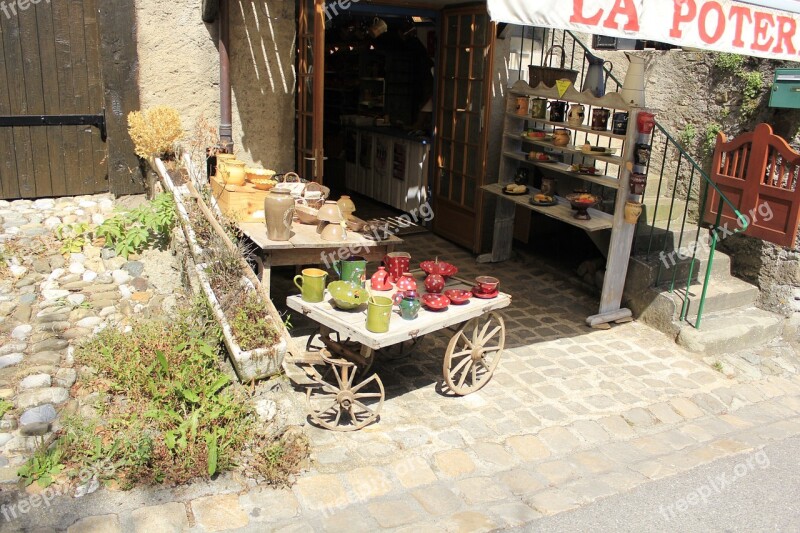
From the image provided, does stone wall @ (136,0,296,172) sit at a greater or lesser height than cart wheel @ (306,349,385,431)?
greater

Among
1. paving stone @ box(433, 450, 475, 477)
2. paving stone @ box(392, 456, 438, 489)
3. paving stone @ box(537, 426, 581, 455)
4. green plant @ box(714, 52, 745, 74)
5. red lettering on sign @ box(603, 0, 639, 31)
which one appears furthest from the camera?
green plant @ box(714, 52, 745, 74)

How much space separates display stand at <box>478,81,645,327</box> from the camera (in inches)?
249

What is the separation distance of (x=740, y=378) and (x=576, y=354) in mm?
1397

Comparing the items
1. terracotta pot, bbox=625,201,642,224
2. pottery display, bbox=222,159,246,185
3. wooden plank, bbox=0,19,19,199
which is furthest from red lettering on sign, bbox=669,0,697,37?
wooden plank, bbox=0,19,19,199

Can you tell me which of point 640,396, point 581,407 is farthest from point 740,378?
point 581,407

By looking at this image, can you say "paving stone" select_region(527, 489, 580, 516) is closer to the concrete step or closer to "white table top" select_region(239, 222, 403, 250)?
"white table top" select_region(239, 222, 403, 250)

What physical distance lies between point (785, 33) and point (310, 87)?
4.12 meters

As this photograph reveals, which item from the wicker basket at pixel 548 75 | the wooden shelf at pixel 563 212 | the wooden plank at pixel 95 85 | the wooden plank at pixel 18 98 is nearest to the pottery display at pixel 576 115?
the wicker basket at pixel 548 75

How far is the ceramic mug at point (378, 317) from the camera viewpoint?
4.44 m

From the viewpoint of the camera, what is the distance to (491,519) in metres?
3.91

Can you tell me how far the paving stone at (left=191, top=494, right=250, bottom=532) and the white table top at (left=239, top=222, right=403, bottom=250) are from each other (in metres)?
2.10

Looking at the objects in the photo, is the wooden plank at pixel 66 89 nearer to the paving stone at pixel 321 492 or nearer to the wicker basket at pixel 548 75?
the paving stone at pixel 321 492

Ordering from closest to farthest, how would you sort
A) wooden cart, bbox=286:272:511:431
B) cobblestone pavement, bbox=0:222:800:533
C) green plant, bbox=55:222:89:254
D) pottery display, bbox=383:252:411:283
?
cobblestone pavement, bbox=0:222:800:533 → wooden cart, bbox=286:272:511:431 → pottery display, bbox=383:252:411:283 → green plant, bbox=55:222:89:254

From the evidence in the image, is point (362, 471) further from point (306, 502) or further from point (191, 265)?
point (191, 265)
